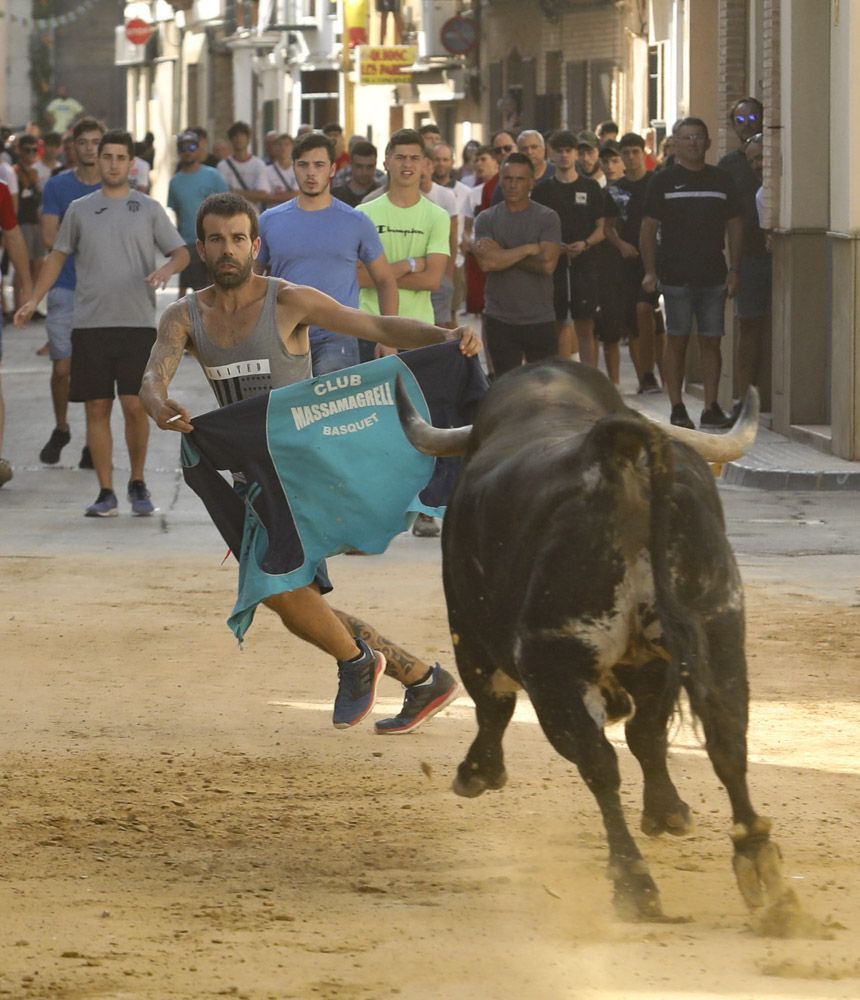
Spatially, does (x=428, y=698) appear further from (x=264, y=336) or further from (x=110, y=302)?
(x=110, y=302)

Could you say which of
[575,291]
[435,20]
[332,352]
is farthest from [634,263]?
[435,20]

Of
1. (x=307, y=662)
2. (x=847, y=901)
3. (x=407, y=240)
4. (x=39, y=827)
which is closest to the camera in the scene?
(x=847, y=901)

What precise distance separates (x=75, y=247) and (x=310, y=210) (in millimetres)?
1880

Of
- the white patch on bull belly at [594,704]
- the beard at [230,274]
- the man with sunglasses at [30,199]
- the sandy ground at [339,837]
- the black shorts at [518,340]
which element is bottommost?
the sandy ground at [339,837]

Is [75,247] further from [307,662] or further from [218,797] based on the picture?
[218,797]

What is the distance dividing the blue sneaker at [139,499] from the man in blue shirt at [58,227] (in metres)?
1.79

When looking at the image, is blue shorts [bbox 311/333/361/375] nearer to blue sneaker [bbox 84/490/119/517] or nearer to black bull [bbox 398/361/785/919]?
blue sneaker [bbox 84/490/119/517]

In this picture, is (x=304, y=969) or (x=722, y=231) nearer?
(x=304, y=969)

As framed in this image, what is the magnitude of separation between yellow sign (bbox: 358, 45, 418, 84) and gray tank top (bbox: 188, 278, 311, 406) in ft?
119

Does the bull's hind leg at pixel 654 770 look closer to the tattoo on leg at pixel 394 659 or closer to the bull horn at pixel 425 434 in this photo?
the bull horn at pixel 425 434

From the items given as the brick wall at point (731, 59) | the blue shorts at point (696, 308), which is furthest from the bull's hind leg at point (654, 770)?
the brick wall at point (731, 59)

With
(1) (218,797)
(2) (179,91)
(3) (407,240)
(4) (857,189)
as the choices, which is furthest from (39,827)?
(2) (179,91)

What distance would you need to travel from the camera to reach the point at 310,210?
11383 mm

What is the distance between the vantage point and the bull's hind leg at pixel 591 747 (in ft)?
17.3
